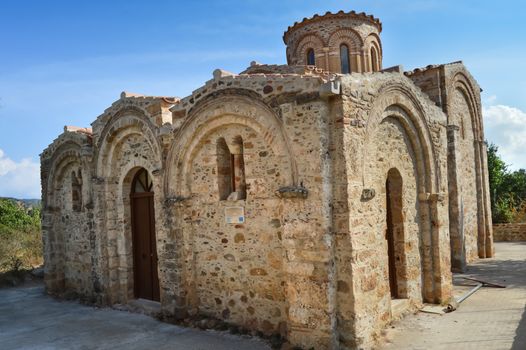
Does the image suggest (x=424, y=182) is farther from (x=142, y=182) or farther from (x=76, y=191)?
(x=76, y=191)

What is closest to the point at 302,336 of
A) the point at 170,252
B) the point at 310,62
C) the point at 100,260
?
the point at 170,252

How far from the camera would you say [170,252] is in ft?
25.0

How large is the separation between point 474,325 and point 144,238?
624cm

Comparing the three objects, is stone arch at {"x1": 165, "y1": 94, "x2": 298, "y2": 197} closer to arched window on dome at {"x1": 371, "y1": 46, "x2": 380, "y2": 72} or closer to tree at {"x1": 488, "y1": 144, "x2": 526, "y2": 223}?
arched window on dome at {"x1": 371, "y1": 46, "x2": 380, "y2": 72}

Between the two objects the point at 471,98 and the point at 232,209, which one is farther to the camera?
the point at 471,98

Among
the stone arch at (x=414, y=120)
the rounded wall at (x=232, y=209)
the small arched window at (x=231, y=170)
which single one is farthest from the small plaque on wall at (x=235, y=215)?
the stone arch at (x=414, y=120)

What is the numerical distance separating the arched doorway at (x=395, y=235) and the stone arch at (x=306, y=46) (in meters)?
8.95

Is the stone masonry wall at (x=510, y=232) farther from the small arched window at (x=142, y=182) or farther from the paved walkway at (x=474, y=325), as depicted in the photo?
the small arched window at (x=142, y=182)

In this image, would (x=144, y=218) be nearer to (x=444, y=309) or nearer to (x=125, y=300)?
(x=125, y=300)

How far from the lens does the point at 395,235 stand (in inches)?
293

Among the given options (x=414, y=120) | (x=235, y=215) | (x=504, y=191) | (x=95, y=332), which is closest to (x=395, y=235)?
(x=414, y=120)

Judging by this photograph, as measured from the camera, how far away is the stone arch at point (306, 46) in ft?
50.6

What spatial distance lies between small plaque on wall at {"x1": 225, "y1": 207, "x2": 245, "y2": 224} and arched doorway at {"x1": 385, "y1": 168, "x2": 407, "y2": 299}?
8.21ft

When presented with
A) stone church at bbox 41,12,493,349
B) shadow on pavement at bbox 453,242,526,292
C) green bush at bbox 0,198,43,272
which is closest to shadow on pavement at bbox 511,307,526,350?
stone church at bbox 41,12,493,349
